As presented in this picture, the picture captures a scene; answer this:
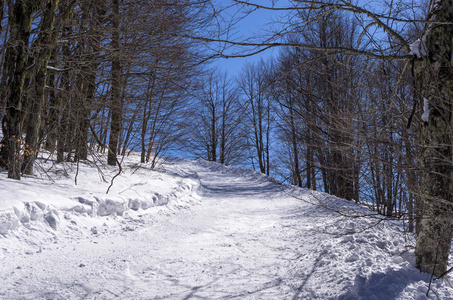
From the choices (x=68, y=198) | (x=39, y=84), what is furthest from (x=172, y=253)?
(x=39, y=84)

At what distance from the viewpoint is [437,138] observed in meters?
3.71

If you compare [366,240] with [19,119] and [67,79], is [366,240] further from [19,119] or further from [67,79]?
[67,79]

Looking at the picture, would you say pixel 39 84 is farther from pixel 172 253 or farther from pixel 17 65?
pixel 172 253

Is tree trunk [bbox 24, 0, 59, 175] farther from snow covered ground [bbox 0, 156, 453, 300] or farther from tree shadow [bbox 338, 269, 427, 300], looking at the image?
tree shadow [bbox 338, 269, 427, 300]

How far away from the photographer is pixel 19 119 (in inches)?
277

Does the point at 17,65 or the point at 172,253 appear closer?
the point at 172,253

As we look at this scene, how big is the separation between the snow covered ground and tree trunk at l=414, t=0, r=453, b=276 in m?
0.32

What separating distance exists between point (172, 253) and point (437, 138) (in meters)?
4.00

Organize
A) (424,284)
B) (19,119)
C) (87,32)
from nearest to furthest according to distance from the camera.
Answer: (424,284) → (19,119) → (87,32)

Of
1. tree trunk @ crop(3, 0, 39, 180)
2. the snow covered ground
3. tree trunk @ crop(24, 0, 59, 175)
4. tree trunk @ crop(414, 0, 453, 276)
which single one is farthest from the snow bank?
tree trunk @ crop(414, 0, 453, 276)

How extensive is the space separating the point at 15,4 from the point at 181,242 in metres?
6.75

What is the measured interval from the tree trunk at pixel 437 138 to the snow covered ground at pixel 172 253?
1.06 ft

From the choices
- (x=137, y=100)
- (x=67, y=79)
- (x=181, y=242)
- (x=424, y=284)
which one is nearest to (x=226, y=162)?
(x=137, y=100)

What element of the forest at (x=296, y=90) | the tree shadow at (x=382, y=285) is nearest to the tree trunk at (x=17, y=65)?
the forest at (x=296, y=90)
